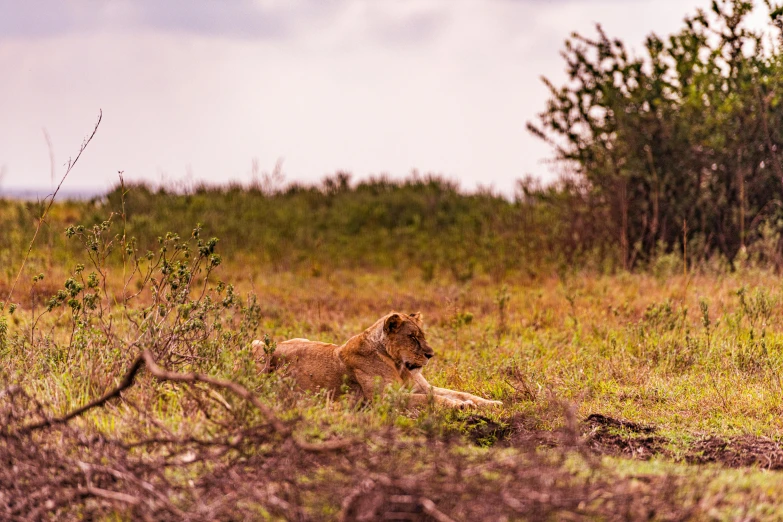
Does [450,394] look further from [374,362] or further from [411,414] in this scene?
[411,414]

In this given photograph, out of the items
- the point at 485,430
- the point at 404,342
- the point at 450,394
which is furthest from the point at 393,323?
the point at 485,430

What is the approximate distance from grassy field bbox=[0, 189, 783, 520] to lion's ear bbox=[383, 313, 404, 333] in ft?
2.56

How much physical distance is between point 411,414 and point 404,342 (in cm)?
70

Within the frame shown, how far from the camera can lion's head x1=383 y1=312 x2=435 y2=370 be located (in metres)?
6.80

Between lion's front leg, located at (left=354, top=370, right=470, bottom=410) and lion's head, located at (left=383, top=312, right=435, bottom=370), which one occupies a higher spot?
lion's head, located at (left=383, top=312, right=435, bottom=370)

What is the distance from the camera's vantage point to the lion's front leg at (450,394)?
6.94 m

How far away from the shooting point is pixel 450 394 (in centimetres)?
725

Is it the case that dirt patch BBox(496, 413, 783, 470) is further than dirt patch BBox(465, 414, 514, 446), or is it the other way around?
dirt patch BBox(465, 414, 514, 446)

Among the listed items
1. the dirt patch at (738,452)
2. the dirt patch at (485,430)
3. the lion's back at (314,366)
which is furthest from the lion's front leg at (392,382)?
the dirt patch at (738,452)

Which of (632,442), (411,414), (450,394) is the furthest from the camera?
(450,394)

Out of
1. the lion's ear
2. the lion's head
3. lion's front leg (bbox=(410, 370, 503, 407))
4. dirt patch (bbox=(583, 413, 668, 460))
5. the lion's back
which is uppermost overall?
the lion's ear

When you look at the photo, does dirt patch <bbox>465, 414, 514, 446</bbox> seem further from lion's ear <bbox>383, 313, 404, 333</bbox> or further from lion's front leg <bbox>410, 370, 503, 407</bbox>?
lion's ear <bbox>383, 313, 404, 333</bbox>

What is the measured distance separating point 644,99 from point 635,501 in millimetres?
12960

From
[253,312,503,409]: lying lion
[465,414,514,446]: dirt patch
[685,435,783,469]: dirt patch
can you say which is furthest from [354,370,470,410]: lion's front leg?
[685,435,783,469]: dirt patch
